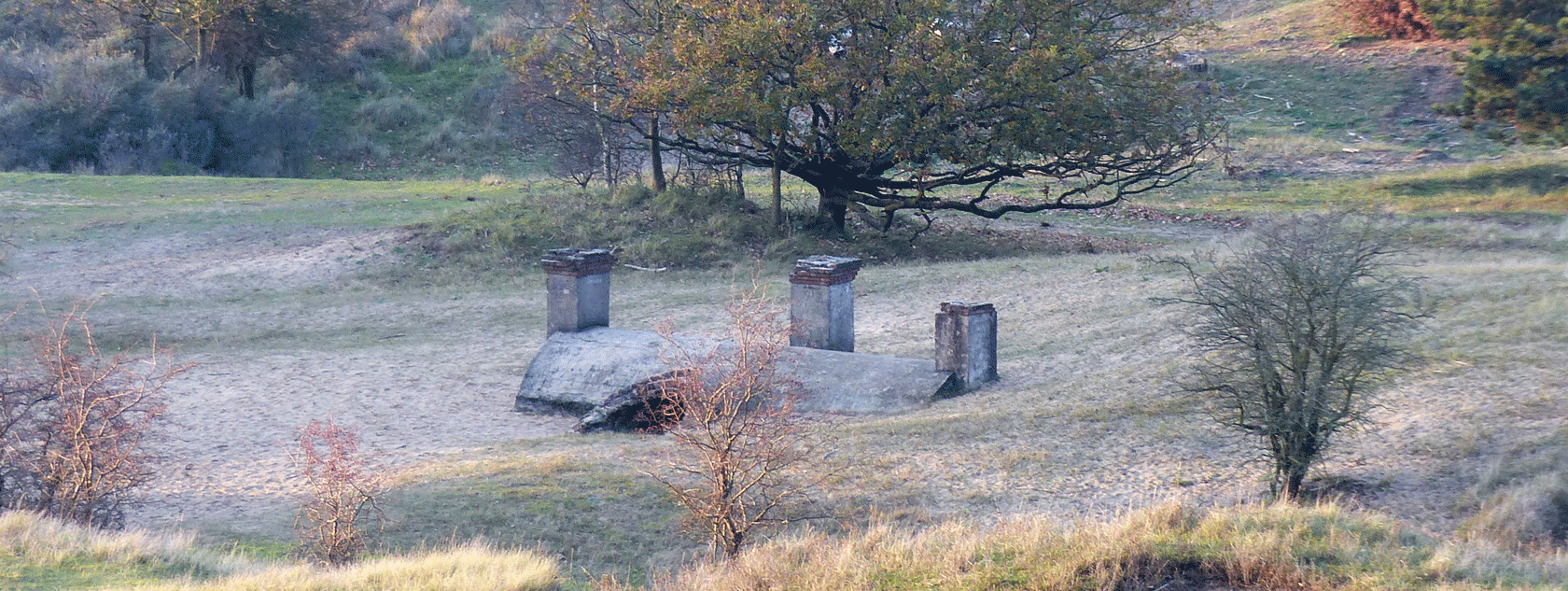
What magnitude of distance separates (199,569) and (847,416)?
5.92 meters

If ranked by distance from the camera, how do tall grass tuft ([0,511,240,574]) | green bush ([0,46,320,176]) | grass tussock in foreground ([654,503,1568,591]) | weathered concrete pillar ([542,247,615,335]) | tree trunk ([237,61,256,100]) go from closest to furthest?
grass tussock in foreground ([654,503,1568,591])
tall grass tuft ([0,511,240,574])
weathered concrete pillar ([542,247,615,335])
green bush ([0,46,320,176])
tree trunk ([237,61,256,100])

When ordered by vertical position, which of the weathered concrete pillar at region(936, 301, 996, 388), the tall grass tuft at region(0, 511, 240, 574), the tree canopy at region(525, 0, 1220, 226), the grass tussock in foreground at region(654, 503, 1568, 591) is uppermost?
the tree canopy at region(525, 0, 1220, 226)

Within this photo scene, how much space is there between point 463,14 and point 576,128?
2023 centimetres

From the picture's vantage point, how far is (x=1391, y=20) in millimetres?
35000

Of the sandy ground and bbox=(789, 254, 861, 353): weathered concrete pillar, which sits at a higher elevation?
bbox=(789, 254, 861, 353): weathered concrete pillar

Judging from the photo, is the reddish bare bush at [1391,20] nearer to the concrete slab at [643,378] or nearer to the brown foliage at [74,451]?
the concrete slab at [643,378]

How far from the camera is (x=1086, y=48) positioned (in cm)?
1806

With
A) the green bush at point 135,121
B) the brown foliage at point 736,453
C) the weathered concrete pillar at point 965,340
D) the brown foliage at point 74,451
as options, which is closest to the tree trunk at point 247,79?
the green bush at point 135,121

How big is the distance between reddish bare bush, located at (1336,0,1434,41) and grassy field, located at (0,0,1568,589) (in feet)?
29.0

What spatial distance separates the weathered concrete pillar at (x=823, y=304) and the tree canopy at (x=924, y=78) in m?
5.85

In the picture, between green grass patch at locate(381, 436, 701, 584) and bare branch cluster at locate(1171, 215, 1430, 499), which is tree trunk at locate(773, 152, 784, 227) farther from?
bare branch cluster at locate(1171, 215, 1430, 499)

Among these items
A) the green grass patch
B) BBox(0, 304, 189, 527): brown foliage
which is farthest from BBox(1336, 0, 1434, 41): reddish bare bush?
BBox(0, 304, 189, 527): brown foliage

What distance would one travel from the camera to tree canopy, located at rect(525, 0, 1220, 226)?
705 inches

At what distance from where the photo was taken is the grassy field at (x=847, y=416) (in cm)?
625
